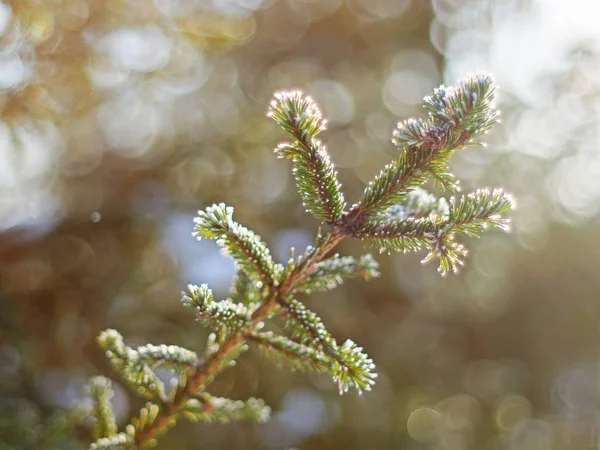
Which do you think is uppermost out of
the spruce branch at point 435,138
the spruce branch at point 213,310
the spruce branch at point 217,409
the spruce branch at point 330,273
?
the spruce branch at point 435,138

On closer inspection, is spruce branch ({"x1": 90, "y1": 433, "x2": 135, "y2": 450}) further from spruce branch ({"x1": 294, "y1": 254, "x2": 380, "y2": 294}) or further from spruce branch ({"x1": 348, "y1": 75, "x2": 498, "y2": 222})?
spruce branch ({"x1": 348, "y1": 75, "x2": 498, "y2": 222})

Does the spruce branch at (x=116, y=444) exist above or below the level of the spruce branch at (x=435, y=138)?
below

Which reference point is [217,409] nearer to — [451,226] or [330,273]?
[330,273]

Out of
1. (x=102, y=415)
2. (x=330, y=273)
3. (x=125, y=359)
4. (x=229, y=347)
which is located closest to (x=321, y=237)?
(x=330, y=273)

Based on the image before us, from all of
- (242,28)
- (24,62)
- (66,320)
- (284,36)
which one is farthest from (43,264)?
(284,36)

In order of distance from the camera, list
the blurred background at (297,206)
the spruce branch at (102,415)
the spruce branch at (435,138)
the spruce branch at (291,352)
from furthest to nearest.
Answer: the blurred background at (297,206), the spruce branch at (102,415), the spruce branch at (291,352), the spruce branch at (435,138)

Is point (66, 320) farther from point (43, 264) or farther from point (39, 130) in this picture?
point (39, 130)

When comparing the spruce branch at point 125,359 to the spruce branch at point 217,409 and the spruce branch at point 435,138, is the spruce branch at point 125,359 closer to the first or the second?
the spruce branch at point 217,409

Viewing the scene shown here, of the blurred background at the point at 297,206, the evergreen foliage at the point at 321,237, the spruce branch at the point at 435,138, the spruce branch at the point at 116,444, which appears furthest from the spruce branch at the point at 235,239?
the blurred background at the point at 297,206
